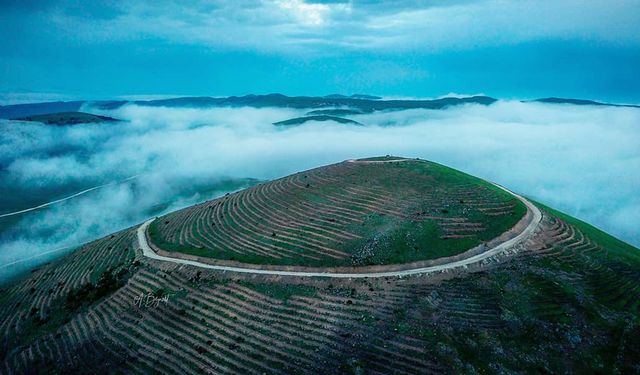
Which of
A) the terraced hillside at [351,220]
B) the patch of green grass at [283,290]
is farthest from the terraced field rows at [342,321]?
the terraced hillside at [351,220]

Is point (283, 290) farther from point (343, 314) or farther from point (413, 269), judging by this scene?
point (413, 269)

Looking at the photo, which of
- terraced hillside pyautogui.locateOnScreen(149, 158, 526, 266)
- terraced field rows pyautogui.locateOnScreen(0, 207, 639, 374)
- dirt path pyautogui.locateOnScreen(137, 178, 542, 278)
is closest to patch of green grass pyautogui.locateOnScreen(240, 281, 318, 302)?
terraced field rows pyautogui.locateOnScreen(0, 207, 639, 374)

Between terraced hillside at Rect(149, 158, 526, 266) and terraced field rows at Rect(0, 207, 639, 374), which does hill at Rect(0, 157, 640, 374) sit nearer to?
terraced field rows at Rect(0, 207, 639, 374)

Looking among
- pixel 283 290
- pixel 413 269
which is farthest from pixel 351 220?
pixel 283 290

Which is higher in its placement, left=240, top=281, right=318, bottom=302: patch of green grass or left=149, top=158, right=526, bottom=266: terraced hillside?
left=149, top=158, right=526, bottom=266: terraced hillside

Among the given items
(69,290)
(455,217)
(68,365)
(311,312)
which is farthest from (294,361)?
(69,290)

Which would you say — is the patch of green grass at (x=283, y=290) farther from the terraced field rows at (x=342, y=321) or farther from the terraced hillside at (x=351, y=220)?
the terraced hillside at (x=351, y=220)
